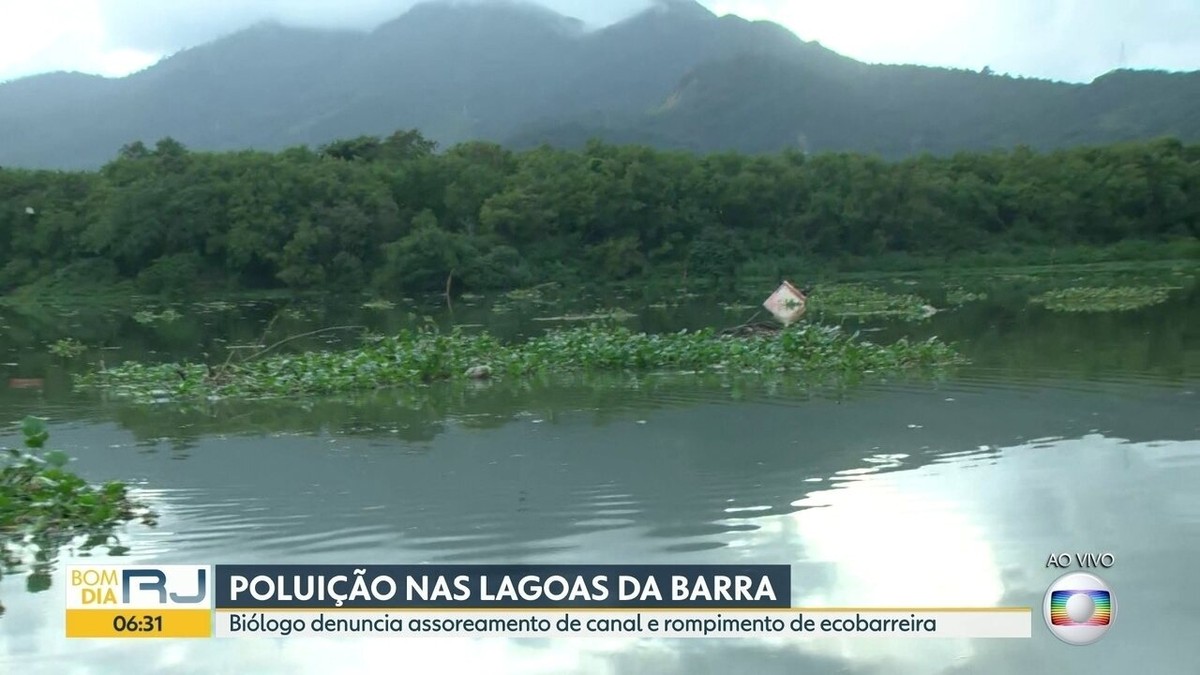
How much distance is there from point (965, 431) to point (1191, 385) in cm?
341

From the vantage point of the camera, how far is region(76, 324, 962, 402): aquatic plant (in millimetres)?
13172

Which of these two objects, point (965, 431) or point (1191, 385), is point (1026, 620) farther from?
point (1191, 385)

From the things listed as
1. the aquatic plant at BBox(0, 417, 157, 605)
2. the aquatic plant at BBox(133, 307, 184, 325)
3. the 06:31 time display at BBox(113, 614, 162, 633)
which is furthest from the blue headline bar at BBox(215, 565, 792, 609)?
the aquatic plant at BBox(133, 307, 184, 325)

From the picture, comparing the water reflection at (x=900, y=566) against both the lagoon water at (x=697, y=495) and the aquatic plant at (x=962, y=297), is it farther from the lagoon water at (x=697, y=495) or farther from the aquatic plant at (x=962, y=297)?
the aquatic plant at (x=962, y=297)

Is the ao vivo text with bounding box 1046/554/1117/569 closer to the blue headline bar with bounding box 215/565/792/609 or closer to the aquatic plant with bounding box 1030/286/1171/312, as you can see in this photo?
the blue headline bar with bounding box 215/565/792/609

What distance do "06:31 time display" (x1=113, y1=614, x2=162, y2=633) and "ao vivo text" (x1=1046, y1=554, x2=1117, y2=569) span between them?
4148mm

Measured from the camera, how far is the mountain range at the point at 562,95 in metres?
112

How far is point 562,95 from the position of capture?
161m

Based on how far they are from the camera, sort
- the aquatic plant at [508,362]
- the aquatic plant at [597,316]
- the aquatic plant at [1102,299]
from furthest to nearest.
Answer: the aquatic plant at [597,316], the aquatic plant at [1102,299], the aquatic plant at [508,362]

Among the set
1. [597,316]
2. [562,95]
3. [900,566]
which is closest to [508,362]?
[900,566]

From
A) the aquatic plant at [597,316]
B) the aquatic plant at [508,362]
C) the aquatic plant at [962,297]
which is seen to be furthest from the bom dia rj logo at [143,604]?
the aquatic plant at [962,297]

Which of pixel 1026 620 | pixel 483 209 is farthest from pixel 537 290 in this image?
pixel 1026 620

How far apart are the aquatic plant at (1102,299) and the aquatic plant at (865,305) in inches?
96.7

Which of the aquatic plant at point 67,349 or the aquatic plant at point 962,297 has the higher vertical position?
the aquatic plant at point 962,297
